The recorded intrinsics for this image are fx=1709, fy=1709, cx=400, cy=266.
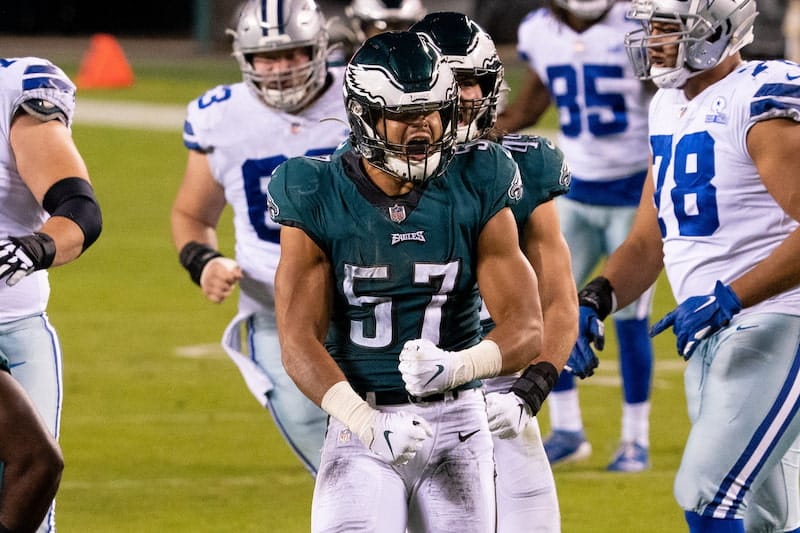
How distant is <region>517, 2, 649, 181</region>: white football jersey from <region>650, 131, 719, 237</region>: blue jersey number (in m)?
2.52

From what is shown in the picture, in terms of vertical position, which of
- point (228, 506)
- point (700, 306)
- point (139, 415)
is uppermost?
point (700, 306)

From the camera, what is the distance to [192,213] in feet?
19.2

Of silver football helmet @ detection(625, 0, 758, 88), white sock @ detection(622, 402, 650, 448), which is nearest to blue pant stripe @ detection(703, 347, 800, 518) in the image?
silver football helmet @ detection(625, 0, 758, 88)

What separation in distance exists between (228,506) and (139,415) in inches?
61.4

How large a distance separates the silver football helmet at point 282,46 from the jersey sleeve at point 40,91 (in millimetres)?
1112

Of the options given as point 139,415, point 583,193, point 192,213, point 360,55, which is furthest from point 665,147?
point 139,415

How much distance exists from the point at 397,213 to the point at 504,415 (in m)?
0.53

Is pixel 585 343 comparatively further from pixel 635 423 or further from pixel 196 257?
pixel 635 423

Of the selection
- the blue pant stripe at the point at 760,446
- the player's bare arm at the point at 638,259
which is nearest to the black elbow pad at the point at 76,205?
the player's bare arm at the point at 638,259

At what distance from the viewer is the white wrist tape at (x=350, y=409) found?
3.81 metres

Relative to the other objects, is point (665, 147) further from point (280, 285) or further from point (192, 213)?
point (192, 213)

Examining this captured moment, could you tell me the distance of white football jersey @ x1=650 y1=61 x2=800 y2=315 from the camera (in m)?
4.59

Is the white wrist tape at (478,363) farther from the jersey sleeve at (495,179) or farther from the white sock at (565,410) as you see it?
the white sock at (565,410)

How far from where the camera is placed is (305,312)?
13.0ft
